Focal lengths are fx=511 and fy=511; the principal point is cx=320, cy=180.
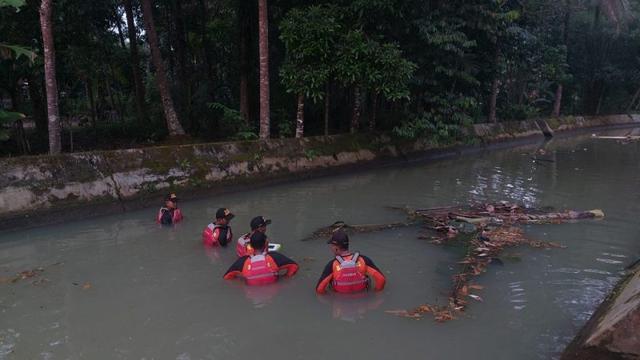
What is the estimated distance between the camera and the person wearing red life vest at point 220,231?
27.9ft

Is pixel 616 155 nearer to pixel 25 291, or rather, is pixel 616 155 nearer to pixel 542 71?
pixel 542 71

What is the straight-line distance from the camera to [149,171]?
40.1 ft

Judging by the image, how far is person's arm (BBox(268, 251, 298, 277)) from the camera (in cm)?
709

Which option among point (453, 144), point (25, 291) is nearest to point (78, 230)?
point (25, 291)

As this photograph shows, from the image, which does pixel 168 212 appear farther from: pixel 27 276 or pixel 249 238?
pixel 249 238

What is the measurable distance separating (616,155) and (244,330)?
22043mm

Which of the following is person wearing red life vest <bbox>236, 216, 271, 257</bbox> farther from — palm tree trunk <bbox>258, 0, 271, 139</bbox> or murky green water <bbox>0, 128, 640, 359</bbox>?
palm tree trunk <bbox>258, 0, 271, 139</bbox>

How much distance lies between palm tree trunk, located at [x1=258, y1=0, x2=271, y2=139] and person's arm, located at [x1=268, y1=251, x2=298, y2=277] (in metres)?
8.51

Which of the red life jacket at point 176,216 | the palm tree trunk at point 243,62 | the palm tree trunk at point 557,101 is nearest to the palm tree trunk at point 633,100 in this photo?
the palm tree trunk at point 557,101

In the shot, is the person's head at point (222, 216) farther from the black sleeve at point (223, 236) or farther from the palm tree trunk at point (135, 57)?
the palm tree trunk at point (135, 57)

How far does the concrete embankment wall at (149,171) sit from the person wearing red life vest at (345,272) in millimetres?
6722

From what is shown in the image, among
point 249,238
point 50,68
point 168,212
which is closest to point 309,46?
point 50,68

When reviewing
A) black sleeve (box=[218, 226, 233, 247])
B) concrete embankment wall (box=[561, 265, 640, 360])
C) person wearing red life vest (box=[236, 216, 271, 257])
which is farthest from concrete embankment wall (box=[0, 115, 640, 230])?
concrete embankment wall (box=[561, 265, 640, 360])

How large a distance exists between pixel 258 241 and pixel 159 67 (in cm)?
997
